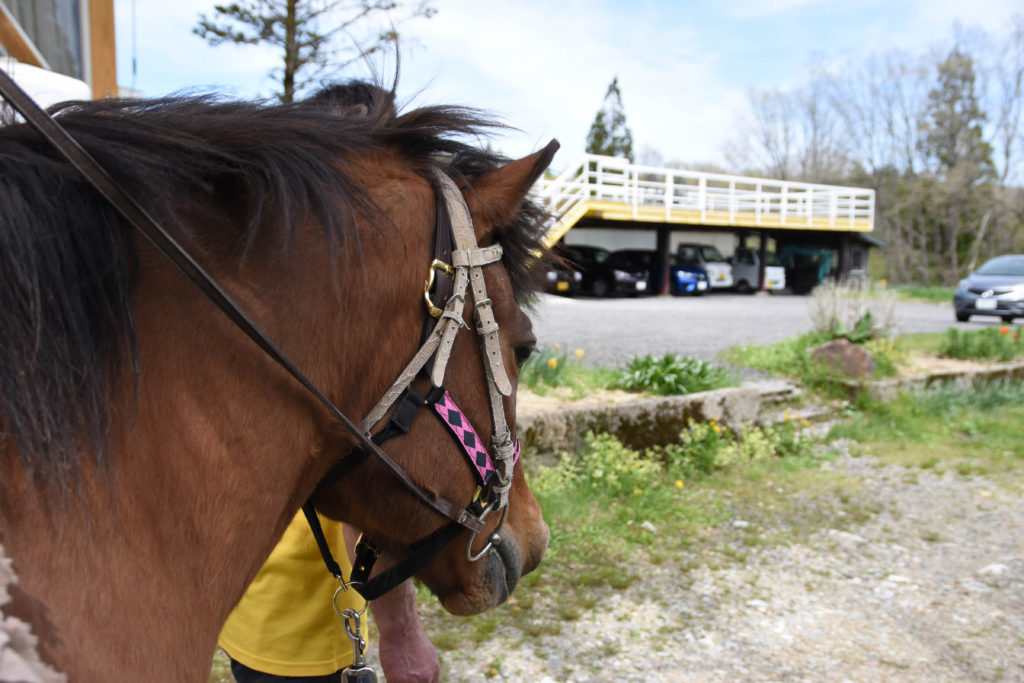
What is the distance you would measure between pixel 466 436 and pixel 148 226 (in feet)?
1.95

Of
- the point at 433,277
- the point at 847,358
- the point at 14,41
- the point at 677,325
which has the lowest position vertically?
the point at 677,325

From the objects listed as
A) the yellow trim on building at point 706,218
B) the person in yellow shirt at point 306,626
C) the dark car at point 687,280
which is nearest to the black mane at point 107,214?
the person in yellow shirt at point 306,626

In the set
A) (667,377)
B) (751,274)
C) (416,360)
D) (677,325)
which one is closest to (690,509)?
(667,377)

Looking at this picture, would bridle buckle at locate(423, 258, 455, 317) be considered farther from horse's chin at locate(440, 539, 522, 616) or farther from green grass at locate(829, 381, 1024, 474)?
green grass at locate(829, 381, 1024, 474)

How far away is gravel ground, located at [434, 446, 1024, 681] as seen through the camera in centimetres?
288

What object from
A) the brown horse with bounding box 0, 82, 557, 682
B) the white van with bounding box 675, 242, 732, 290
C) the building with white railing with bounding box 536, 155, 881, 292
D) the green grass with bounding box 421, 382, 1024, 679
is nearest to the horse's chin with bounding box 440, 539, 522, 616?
the brown horse with bounding box 0, 82, 557, 682

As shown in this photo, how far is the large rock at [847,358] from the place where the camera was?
24.0 feet

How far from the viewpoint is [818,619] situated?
330cm

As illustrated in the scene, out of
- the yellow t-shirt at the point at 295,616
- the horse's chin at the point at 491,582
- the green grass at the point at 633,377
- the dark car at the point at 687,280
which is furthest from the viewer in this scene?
the dark car at the point at 687,280

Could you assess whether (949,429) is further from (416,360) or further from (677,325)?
(416,360)

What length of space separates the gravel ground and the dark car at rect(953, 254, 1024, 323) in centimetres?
1163

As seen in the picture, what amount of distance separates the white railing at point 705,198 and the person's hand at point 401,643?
55.4 ft

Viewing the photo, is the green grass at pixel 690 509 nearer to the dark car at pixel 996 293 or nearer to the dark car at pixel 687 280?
the dark car at pixel 996 293

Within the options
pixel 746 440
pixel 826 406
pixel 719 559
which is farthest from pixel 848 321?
pixel 719 559
